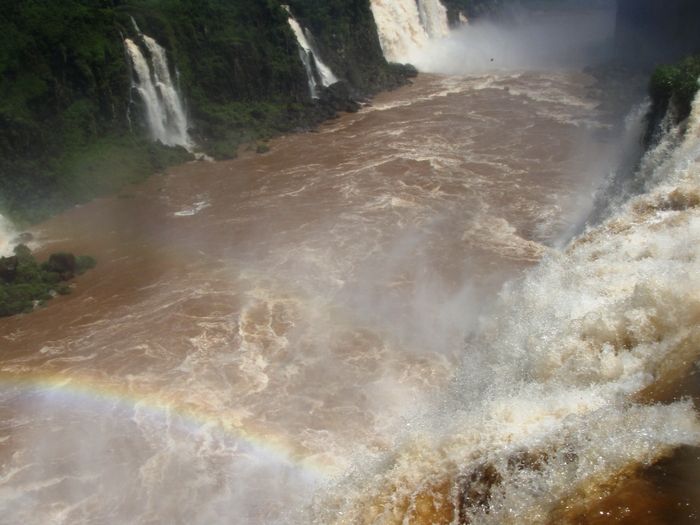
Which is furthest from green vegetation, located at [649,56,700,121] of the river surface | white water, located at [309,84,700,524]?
white water, located at [309,84,700,524]

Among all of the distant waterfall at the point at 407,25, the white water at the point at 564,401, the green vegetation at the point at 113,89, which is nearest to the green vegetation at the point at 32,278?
the green vegetation at the point at 113,89

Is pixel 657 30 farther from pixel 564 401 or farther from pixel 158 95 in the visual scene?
pixel 564 401

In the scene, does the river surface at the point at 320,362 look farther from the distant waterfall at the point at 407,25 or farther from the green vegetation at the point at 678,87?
the distant waterfall at the point at 407,25

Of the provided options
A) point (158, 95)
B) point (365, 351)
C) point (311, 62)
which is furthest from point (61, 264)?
point (311, 62)

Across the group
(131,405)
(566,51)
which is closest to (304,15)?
(566,51)

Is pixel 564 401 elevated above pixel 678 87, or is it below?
below
